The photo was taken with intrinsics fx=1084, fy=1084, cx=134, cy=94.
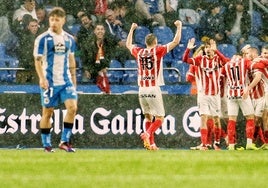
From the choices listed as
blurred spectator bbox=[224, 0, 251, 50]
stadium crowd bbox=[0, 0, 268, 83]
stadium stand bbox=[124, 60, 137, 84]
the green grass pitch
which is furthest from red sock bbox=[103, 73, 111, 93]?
the green grass pitch

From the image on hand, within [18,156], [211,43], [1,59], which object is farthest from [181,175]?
[1,59]

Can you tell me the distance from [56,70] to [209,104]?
5321 millimetres

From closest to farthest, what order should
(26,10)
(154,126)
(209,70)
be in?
(154,126) < (209,70) < (26,10)

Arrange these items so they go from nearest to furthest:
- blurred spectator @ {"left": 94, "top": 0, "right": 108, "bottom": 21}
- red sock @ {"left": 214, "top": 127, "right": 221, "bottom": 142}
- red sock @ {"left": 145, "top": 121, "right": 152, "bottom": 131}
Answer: red sock @ {"left": 145, "top": 121, "right": 152, "bottom": 131}
red sock @ {"left": 214, "top": 127, "right": 221, "bottom": 142}
blurred spectator @ {"left": 94, "top": 0, "right": 108, "bottom": 21}

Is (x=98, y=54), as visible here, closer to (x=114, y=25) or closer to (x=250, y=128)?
(x=114, y=25)

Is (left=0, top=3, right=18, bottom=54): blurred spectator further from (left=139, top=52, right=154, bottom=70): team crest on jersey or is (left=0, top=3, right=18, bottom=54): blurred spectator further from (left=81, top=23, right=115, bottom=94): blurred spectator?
(left=139, top=52, right=154, bottom=70): team crest on jersey

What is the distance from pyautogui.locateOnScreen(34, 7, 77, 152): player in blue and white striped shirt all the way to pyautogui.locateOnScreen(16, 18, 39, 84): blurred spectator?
19.0 feet

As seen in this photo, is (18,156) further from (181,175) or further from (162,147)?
(162,147)

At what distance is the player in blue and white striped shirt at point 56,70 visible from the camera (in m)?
15.7

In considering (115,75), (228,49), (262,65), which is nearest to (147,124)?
(262,65)

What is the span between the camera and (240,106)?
799 inches

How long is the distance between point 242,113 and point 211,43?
182cm

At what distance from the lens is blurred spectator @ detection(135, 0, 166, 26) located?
2425 cm

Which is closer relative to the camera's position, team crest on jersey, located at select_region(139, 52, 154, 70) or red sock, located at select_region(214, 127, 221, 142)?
team crest on jersey, located at select_region(139, 52, 154, 70)
